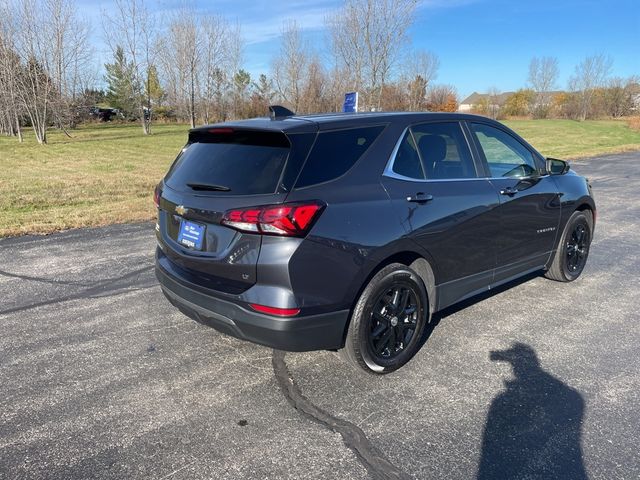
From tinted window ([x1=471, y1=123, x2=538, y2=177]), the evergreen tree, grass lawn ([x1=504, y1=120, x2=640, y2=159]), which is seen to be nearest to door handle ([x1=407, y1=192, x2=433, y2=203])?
tinted window ([x1=471, y1=123, x2=538, y2=177])

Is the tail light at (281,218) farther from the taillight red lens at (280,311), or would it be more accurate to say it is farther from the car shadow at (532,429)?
the car shadow at (532,429)

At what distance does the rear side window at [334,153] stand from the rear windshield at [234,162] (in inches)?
6.6

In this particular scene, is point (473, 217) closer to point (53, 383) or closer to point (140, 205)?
point (53, 383)

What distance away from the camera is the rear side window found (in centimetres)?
289

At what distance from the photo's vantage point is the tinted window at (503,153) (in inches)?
164

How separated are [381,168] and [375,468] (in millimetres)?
1808

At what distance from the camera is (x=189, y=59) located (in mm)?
42062

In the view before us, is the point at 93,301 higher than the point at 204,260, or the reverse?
the point at 204,260

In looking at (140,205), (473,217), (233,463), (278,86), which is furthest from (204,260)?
(278,86)

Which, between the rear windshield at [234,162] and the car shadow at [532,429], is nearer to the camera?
the car shadow at [532,429]

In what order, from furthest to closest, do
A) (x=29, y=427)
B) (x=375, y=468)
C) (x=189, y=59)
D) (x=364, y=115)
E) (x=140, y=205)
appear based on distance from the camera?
(x=189, y=59)
(x=140, y=205)
(x=364, y=115)
(x=29, y=427)
(x=375, y=468)

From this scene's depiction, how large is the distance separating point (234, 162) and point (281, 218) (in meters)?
0.65

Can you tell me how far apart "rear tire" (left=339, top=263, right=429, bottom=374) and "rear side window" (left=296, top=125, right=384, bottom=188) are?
0.74m

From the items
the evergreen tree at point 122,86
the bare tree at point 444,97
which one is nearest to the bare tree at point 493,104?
the bare tree at point 444,97
